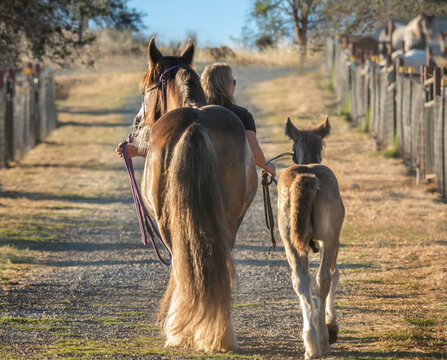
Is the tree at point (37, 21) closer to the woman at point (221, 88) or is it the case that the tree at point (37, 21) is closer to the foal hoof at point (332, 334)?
the woman at point (221, 88)

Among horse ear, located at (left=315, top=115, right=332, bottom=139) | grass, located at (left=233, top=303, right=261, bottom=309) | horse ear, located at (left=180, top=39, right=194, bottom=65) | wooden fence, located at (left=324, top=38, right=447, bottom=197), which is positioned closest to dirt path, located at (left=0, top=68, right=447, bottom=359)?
grass, located at (left=233, top=303, right=261, bottom=309)

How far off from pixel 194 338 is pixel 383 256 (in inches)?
171

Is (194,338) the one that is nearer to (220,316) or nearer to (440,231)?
(220,316)

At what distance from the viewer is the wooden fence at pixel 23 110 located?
1778 cm

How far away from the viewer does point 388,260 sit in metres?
9.01

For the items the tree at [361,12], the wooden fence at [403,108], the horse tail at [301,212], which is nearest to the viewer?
the horse tail at [301,212]

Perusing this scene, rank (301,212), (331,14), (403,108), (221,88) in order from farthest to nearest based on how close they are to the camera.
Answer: (331,14) → (403,108) → (221,88) → (301,212)

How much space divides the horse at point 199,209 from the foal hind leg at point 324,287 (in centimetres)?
61

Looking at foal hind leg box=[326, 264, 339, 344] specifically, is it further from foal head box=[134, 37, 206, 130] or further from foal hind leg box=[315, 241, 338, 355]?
foal head box=[134, 37, 206, 130]

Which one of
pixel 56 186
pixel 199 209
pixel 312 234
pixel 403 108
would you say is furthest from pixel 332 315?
pixel 403 108

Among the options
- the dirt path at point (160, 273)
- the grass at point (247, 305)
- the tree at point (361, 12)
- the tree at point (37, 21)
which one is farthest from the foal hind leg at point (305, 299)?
the tree at point (361, 12)

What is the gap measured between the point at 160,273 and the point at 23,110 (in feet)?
40.7

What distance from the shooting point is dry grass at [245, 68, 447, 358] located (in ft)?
19.0

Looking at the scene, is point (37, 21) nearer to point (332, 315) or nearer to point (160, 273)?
point (160, 273)
